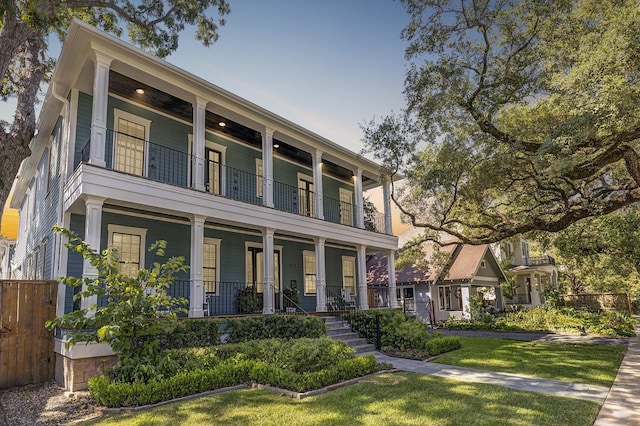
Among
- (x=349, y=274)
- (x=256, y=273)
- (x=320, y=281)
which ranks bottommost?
(x=320, y=281)

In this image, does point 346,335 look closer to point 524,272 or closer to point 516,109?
point 516,109

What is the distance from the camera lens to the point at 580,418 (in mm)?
5660

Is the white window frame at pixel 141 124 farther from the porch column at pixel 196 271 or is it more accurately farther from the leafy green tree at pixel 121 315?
the leafy green tree at pixel 121 315

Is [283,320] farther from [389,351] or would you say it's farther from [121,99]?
[121,99]

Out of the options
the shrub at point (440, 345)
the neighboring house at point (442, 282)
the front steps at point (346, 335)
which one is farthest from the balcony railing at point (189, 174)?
the shrub at point (440, 345)

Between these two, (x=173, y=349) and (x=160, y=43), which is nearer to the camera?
(x=173, y=349)

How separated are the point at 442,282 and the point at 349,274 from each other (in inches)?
259

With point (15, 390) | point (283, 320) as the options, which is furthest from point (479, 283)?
point (15, 390)

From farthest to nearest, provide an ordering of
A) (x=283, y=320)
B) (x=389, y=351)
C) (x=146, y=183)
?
(x=389, y=351), (x=283, y=320), (x=146, y=183)

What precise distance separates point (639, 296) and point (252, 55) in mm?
37161

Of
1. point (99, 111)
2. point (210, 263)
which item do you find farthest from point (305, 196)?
point (99, 111)

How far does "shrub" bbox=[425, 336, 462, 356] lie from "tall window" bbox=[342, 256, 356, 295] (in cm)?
711

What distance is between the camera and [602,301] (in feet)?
81.6

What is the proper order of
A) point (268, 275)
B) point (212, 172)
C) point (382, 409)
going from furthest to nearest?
point (212, 172), point (268, 275), point (382, 409)
